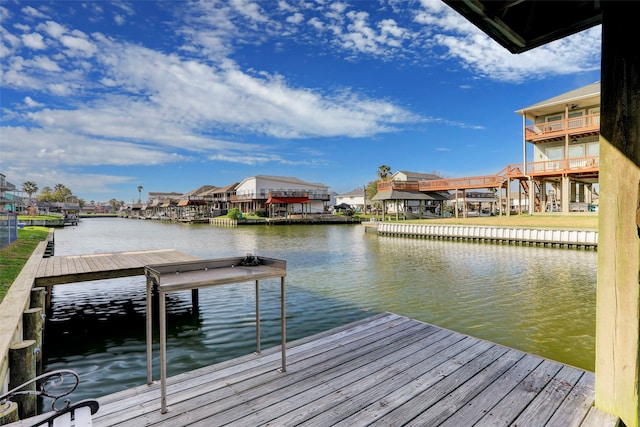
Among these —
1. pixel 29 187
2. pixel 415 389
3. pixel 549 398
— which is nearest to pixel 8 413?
pixel 415 389

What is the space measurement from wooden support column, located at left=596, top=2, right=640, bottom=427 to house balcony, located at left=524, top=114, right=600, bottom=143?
26092 millimetres

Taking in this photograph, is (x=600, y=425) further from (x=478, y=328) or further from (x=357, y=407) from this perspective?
(x=478, y=328)

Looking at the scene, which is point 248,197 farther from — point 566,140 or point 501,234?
point 566,140

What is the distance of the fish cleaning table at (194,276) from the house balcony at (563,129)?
27.7 meters

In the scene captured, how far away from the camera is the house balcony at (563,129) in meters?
24.1

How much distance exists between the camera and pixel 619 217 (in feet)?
8.57

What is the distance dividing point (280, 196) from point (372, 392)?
2266 inches

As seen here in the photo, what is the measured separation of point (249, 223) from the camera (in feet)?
163

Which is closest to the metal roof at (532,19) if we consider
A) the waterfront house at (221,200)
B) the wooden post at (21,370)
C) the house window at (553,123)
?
the wooden post at (21,370)

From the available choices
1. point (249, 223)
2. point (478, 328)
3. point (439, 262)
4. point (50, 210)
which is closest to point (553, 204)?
point (439, 262)

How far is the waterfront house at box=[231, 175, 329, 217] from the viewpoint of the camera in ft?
191

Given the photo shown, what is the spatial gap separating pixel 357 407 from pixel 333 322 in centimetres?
460

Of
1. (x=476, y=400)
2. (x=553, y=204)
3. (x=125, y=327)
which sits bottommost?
(x=125, y=327)

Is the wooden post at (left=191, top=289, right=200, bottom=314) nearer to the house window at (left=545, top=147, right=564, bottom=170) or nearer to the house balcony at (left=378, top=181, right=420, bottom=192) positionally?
the house window at (left=545, top=147, right=564, bottom=170)
